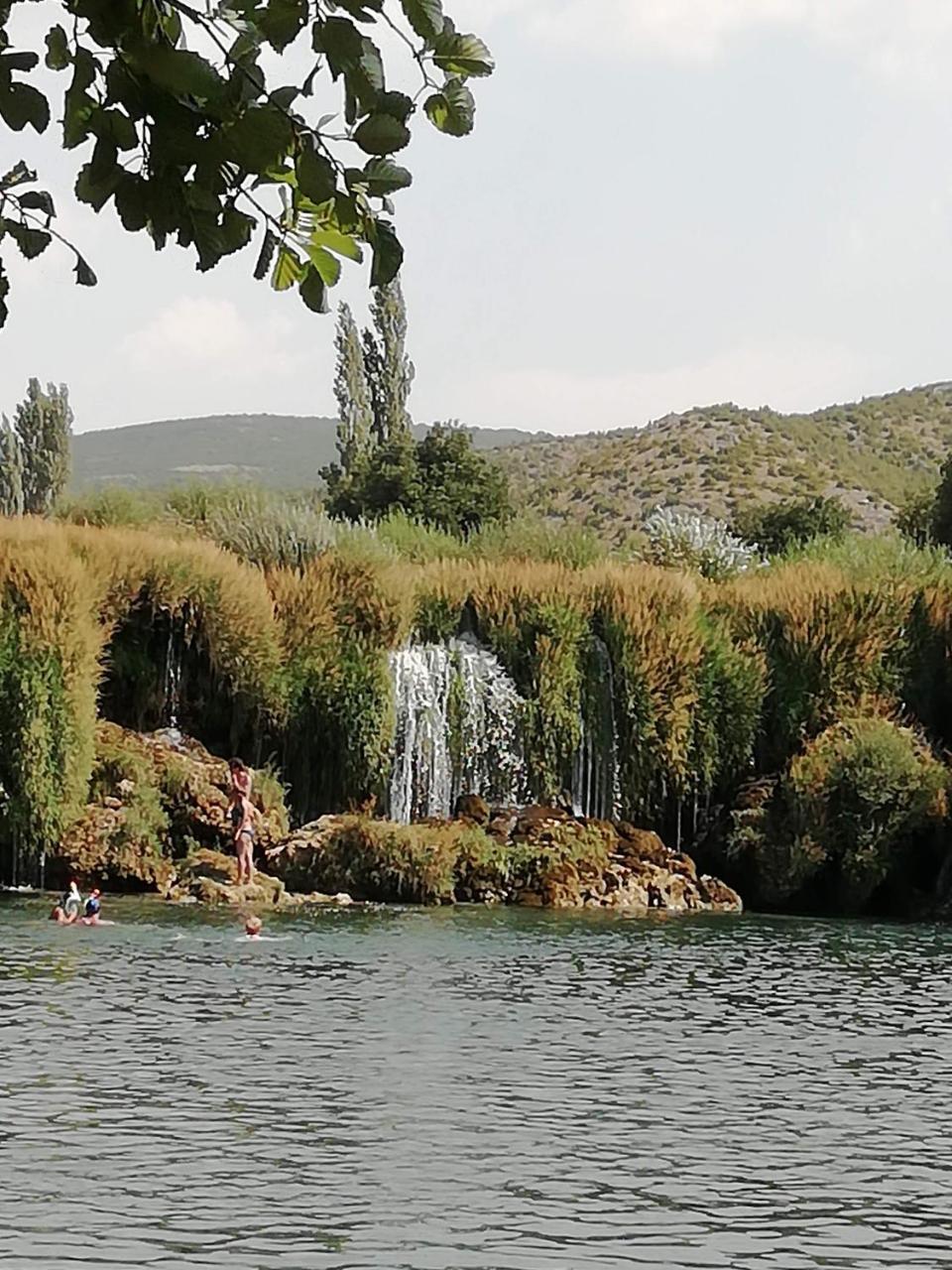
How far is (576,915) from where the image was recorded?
2544 cm

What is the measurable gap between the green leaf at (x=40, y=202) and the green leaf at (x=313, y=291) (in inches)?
21.0

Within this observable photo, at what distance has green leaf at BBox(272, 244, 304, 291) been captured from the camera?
3.65 m

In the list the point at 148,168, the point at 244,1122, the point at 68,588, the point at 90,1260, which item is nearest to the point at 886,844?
the point at 68,588

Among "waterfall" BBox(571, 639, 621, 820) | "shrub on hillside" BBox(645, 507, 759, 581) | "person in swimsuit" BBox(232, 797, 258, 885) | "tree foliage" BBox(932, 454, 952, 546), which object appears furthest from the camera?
"tree foliage" BBox(932, 454, 952, 546)

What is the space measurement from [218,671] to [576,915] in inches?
267

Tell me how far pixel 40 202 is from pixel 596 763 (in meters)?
26.6

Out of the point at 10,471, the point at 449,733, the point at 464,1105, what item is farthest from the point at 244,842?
the point at 10,471

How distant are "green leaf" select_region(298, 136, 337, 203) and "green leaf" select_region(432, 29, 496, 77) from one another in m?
0.25

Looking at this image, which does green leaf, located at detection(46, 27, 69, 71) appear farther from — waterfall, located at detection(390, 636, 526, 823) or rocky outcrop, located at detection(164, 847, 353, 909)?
waterfall, located at detection(390, 636, 526, 823)

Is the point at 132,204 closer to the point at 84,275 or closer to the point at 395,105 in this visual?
the point at 84,275

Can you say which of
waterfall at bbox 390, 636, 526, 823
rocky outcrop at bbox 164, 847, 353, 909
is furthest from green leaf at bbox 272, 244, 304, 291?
waterfall at bbox 390, 636, 526, 823

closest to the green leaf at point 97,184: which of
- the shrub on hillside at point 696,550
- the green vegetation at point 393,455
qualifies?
the shrub on hillside at point 696,550

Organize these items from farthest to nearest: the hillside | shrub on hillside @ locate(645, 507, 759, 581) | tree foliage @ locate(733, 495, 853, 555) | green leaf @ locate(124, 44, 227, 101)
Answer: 1. the hillside
2. tree foliage @ locate(733, 495, 853, 555)
3. shrub on hillside @ locate(645, 507, 759, 581)
4. green leaf @ locate(124, 44, 227, 101)

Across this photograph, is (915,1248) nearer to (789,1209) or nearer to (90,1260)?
(789,1209)
